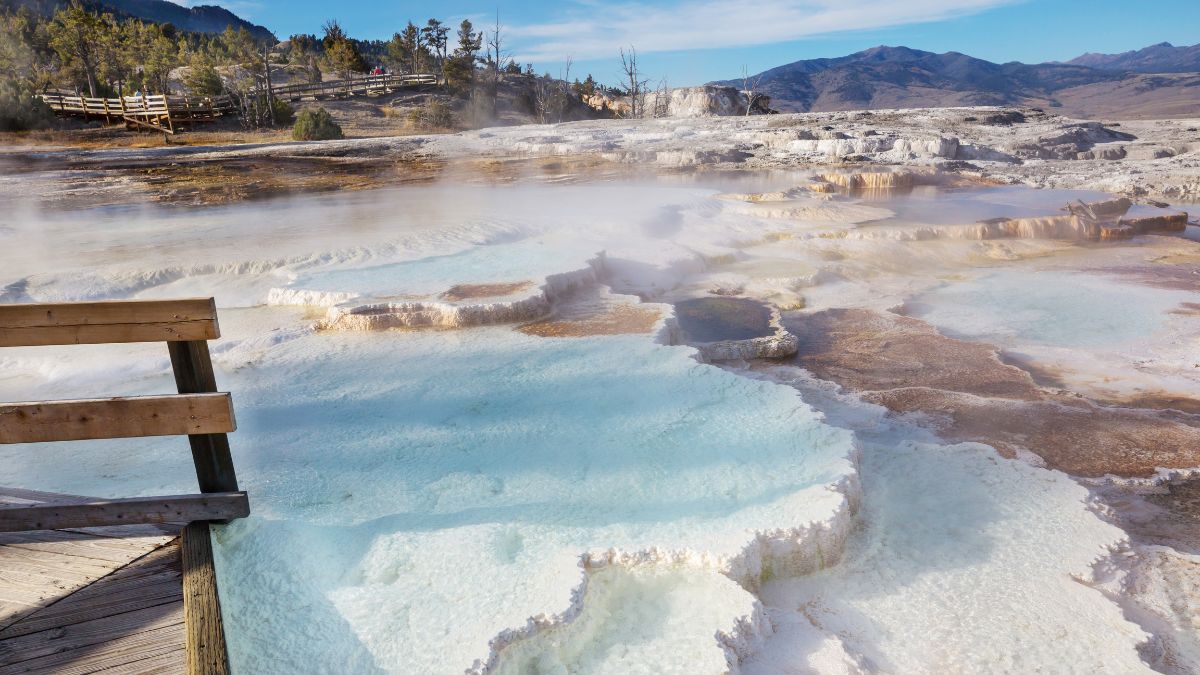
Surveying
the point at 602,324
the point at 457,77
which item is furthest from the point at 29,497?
the point at 457,77

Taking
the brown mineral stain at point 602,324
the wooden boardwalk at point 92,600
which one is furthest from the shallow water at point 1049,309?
the wooden boardwalk at point 92,600

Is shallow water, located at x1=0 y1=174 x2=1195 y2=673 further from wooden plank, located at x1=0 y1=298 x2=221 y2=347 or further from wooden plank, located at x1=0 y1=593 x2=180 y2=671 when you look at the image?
wooden plank, located at x1=0 y1=298 x2=221 y2=347

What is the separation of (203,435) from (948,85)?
442 ft

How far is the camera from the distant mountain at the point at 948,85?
79.0m

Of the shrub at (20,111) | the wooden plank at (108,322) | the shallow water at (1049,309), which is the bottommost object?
the shallow water at (1049,309)

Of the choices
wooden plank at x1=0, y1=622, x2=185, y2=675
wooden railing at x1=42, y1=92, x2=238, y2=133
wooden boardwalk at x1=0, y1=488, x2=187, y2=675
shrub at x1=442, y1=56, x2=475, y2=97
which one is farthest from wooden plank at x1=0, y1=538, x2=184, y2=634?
shrub at x1=442, y1=56, x2=475, y2=97

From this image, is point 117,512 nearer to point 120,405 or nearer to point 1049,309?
point 120,405

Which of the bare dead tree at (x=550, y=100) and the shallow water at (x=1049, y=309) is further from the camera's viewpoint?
the bare dead tree at (x=550, y=100)

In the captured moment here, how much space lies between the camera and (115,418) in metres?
1.86

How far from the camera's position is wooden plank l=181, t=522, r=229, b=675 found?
151cm

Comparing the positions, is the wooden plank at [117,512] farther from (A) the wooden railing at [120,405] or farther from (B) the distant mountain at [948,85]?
(B) the distant mountain at [948,85]

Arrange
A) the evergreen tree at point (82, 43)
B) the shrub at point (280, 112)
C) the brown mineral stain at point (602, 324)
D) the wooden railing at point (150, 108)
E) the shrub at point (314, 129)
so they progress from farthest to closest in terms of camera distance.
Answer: the evergreen tree at point (82, 43)
the shrub at point (280, 112)
the wooden railing at point (150, 108)
the shrub at point (314, 129)
the brown mineral stain at point (602, 324)

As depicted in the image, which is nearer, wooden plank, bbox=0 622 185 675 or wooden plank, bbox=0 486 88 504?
wooden plank, bbox=0 622 185 675

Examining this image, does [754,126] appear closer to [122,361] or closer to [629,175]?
[629,175]
